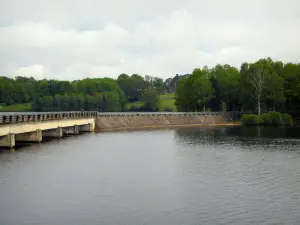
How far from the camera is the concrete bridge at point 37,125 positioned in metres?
67.8

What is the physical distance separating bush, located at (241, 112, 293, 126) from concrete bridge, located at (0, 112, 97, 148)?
183 feet

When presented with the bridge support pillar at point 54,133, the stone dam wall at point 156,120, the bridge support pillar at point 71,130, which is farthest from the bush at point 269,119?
the bridge support pillar at point 54,133

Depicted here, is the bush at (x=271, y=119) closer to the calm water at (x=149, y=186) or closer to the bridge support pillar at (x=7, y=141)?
the calm water at (x=149, y=186)

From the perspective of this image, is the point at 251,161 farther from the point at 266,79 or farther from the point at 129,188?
the point at 266,79

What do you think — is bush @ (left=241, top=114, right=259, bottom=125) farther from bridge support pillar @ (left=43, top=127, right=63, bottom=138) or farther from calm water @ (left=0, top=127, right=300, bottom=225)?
bridge support pillar @ (left=43, top=127, right=63, bottom=138)

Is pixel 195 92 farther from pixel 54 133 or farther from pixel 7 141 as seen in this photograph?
pixel 7 141

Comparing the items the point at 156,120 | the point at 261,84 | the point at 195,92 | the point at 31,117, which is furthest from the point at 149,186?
the point at 195,92

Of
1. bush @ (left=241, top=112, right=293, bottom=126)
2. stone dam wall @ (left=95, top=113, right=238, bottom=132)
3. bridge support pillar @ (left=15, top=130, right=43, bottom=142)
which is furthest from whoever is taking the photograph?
bush @ (left=241, top=112, right=293, bottom=126)

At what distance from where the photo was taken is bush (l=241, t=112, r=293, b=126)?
138m

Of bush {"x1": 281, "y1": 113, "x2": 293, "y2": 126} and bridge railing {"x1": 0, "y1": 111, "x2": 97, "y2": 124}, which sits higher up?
bridge railing {"x1": 0, "y1": 111, "x2": 97, "y2": 124}

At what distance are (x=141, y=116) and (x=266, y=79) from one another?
4601cm

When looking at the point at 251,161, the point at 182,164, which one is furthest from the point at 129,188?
the point at 251,161

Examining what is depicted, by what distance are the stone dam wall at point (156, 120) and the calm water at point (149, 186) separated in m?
48.3

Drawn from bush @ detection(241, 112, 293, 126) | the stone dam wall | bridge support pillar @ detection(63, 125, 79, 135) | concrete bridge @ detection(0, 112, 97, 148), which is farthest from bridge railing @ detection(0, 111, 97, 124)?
bush @ detection(241, 112, 293, 126)
